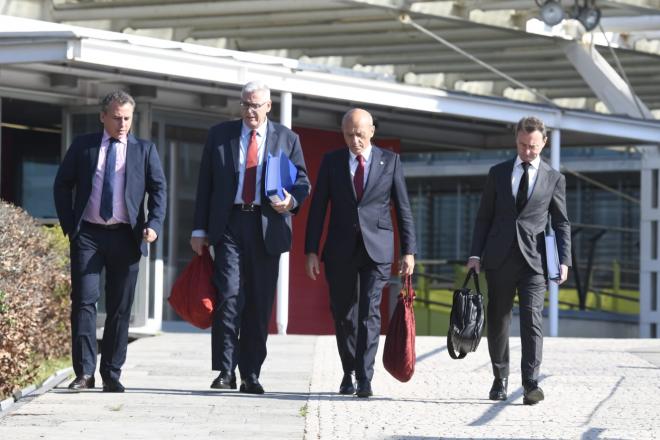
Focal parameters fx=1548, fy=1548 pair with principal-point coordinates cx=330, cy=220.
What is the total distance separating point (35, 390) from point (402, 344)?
2053 mm

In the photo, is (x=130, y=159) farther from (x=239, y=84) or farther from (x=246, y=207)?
(x=239, y=84)

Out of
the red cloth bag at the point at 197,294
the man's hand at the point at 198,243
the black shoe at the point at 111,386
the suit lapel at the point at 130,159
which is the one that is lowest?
the black shoe at the point at 111,386

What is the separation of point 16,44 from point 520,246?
20.6ft

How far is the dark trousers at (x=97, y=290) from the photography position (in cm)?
825

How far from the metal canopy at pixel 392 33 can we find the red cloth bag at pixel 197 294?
33.6ft

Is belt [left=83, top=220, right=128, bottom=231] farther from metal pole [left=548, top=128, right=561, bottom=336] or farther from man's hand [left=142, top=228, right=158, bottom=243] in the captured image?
metal pole [left=548, top=128, right=561, bottom=336]

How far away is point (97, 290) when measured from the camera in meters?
8.30

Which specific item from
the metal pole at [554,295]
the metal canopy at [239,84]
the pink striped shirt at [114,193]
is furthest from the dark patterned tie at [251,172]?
the metal pole at [554,295]

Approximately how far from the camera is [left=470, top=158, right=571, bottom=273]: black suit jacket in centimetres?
831

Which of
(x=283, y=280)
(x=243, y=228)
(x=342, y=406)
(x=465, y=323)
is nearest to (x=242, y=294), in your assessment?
(x=243, y=228)

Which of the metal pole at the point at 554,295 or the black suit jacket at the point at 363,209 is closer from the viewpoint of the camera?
the black suit jacket at the point at 363,209

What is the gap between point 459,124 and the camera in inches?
734

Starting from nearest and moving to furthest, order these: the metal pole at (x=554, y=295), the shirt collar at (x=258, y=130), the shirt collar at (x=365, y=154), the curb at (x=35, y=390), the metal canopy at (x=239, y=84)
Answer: the curb at (x=35, y=390) → the shirt collar at (x=258, y=130) → the shirt collar at (x=365, y=154) → the metal canopy at (x=239, y=84) → the metal pole at (x=554, y=295)

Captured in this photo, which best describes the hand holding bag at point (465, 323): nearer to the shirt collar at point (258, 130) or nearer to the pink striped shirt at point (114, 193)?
the shirt collar at point (258, 130)
